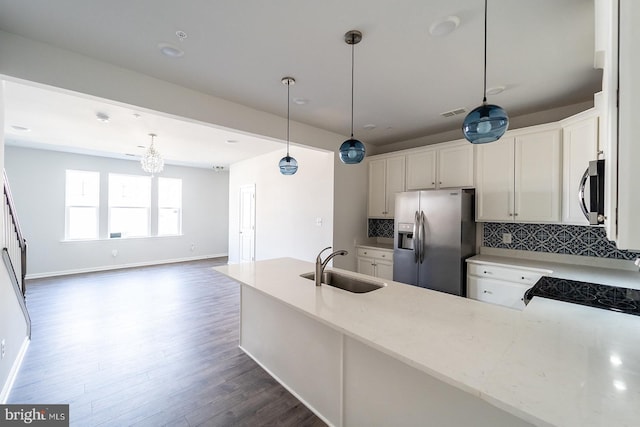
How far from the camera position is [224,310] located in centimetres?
394

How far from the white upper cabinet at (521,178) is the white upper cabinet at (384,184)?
1.14m

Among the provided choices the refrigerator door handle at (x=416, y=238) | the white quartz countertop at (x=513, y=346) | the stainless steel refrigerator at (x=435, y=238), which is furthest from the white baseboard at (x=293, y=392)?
the refrigerator door handle at (x=416, y=238)

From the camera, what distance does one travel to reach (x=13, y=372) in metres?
2.31

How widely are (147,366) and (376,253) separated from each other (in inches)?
126

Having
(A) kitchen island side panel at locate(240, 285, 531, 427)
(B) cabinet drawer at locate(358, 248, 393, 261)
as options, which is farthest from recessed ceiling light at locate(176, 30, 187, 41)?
(B) cabinet drawer at locate(358, 248, 393, 261)

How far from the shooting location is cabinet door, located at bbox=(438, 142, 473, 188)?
3.45 m

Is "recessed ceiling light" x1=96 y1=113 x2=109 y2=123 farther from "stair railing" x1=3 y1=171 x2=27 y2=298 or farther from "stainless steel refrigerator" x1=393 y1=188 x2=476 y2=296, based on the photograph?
"stainless steel refrigerator" x1=393 y1=188 x2=476 y2=296

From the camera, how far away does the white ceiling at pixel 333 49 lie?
64.8 inches

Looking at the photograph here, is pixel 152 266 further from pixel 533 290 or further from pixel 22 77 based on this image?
pixel 533 290

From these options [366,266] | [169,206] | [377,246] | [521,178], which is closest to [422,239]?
[377,246]

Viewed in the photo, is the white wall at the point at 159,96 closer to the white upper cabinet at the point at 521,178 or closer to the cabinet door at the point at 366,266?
the cabinet door at the point at 366,266

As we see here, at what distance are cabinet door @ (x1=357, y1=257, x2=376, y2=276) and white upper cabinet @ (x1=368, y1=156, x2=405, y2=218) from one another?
784mm

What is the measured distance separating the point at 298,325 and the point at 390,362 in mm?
862

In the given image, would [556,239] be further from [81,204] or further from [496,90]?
[81,204]
